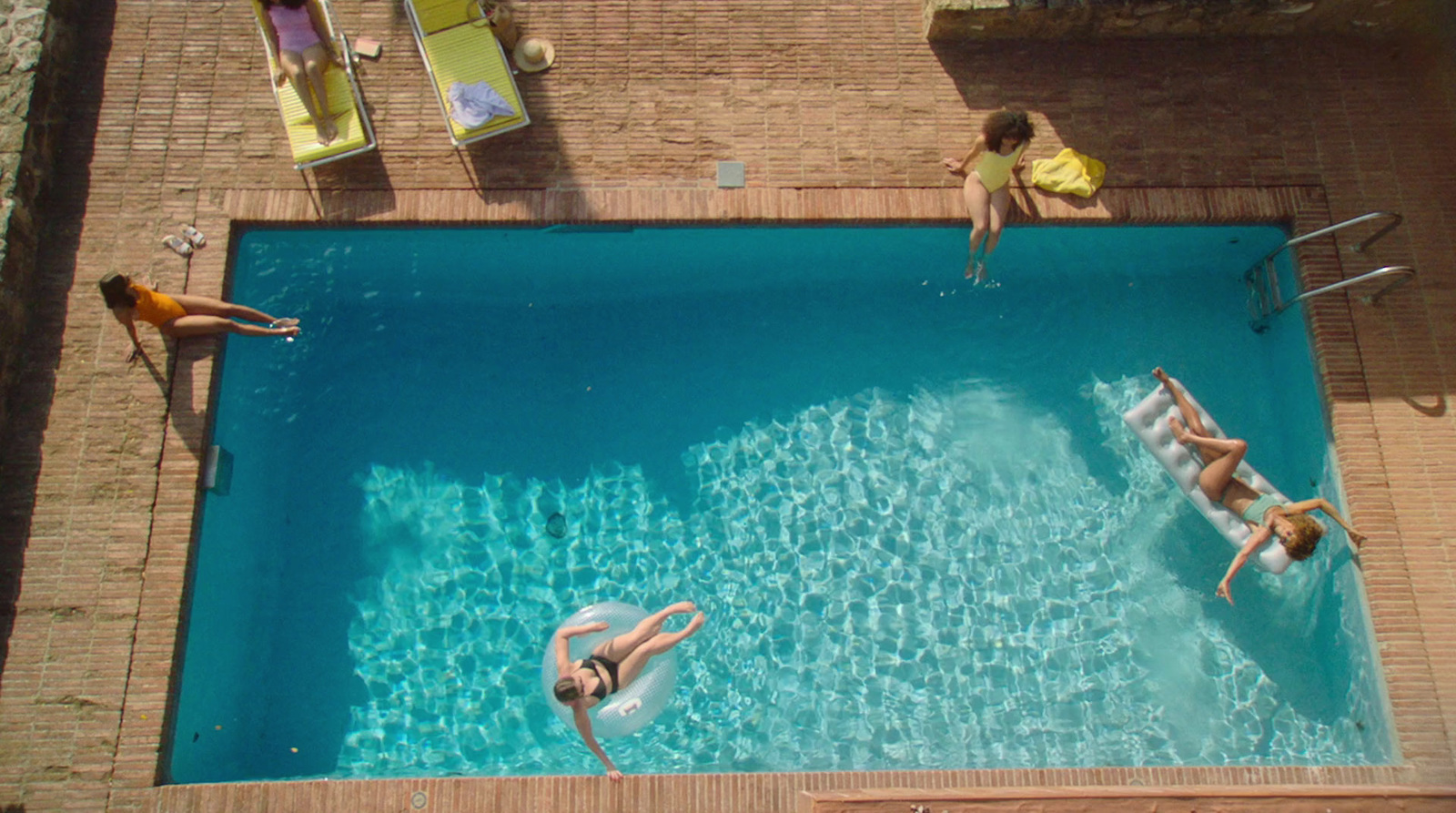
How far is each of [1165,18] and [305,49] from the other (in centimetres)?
552

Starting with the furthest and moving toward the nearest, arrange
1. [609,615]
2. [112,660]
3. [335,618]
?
[335,618] → [609,615] → [112,660]

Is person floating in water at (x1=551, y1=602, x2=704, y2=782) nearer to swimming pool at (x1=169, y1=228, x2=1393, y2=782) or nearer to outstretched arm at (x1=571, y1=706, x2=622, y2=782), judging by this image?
outstretched arm at (x1=571, y1=706, x2=622, y2=782)

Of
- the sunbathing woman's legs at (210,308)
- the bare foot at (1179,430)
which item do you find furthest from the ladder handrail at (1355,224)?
the sunbathing woman's legs at (210,308)

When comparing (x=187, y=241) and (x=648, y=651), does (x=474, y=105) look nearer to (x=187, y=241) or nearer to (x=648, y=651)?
(x=187, y=241)

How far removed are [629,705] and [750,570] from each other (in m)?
1.19

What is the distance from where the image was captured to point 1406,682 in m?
4.98

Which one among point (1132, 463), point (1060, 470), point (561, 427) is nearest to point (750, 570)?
point (561, 427)

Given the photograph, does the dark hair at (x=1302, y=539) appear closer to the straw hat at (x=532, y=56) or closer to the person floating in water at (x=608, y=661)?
the person floating in water at (x=608, y=661)

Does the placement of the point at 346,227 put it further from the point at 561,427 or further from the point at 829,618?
the point at 829,618

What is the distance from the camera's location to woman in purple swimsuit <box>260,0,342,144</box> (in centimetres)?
536

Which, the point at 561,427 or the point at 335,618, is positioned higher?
the point at 561,427

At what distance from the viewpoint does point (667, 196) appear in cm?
570

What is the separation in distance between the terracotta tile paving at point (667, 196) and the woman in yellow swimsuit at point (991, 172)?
0.18 meters

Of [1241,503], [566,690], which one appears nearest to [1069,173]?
[1241,503]
